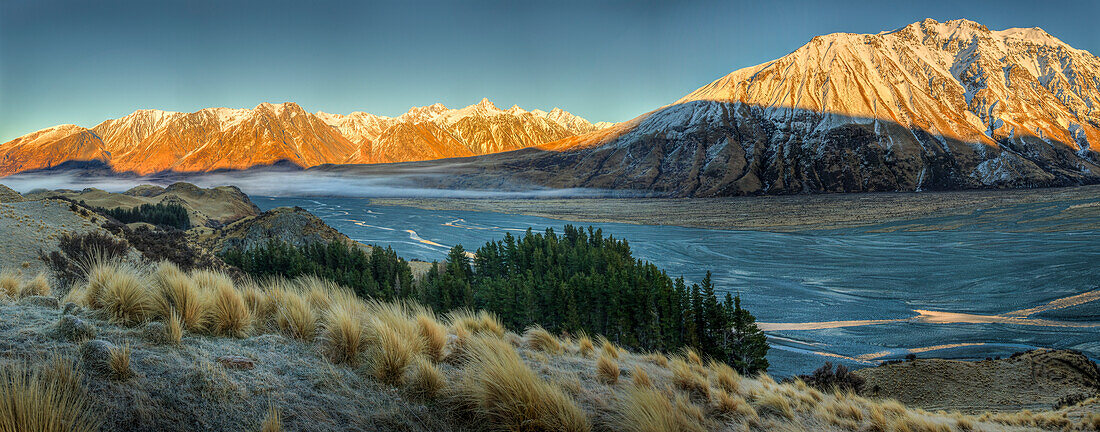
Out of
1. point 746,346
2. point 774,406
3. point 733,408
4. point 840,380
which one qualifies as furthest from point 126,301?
point 746,346

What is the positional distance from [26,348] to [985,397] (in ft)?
70.0

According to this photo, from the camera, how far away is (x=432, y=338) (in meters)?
4.68

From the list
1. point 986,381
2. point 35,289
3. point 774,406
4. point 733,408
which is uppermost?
point 35,289

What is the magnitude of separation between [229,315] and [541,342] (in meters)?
3.36

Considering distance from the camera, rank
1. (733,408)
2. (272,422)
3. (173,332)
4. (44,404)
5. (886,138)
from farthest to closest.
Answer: (886,138)
(733,408)
(173,332)
(272,422)
(44,404)

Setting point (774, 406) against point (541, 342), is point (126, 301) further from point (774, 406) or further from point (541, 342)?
point (774, 406)

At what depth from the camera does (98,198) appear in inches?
2489

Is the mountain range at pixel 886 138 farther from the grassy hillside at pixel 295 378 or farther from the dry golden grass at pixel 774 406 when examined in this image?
the grassy hillside at pixel 295 378

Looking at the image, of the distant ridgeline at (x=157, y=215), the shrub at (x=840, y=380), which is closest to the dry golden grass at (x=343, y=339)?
the shrub at (x=840, y=380)

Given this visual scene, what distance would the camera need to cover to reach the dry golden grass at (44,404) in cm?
214

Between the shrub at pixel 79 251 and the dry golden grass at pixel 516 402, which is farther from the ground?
the dry golden grass at pixel 516 402

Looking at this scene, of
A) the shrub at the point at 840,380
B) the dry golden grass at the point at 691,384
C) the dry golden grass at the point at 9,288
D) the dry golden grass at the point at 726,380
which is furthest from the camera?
the shrub at the point at 840,380

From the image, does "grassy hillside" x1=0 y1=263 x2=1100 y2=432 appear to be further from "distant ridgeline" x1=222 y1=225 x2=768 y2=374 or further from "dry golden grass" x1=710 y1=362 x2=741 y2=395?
"distant ridgeline" x1=222 y1=225 x2=768 y2=374

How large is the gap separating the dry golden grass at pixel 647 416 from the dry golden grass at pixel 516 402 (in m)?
0.28
